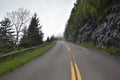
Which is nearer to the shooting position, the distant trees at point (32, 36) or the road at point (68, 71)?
the road at point (68, 71)

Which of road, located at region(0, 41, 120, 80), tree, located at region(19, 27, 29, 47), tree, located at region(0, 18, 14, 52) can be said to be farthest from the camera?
tree, located at region(0, 18, 14, 52)

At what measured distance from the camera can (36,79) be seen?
8.62 metres

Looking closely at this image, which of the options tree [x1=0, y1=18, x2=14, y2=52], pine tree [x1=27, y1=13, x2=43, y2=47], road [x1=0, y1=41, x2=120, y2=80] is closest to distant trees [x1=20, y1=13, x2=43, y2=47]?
pine tree [x1=27, y1=13, x2=43, y2=47]

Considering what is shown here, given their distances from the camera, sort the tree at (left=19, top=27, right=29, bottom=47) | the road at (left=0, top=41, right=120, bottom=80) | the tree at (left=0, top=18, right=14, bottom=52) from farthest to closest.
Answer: the tree at (left=0, top=18, right=14, bottom=52)
the tree at (left=19, top=27, right=29, bottom=47)
the road at (left=0, top=41, right=120, bottom=80)

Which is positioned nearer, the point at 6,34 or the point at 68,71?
the point at 68,71

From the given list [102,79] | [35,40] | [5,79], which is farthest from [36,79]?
[35,40]

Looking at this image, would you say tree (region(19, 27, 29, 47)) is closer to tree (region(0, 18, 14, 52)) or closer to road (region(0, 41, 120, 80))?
tree (region(0, 18, 14, 52))

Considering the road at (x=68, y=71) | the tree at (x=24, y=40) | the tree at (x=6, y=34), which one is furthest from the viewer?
the tree at (x=6, y=34)

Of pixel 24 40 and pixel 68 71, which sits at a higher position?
pixel 24 40

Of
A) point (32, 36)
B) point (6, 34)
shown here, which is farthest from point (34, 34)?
point (6, 34)

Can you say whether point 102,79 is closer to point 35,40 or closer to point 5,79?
point 5,79

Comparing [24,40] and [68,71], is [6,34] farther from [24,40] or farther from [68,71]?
[68,71]

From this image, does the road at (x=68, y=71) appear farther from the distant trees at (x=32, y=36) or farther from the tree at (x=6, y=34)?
the tree at (x=6, y=34)

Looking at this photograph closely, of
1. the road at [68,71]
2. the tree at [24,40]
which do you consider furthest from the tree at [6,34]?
the road at [68,71]
